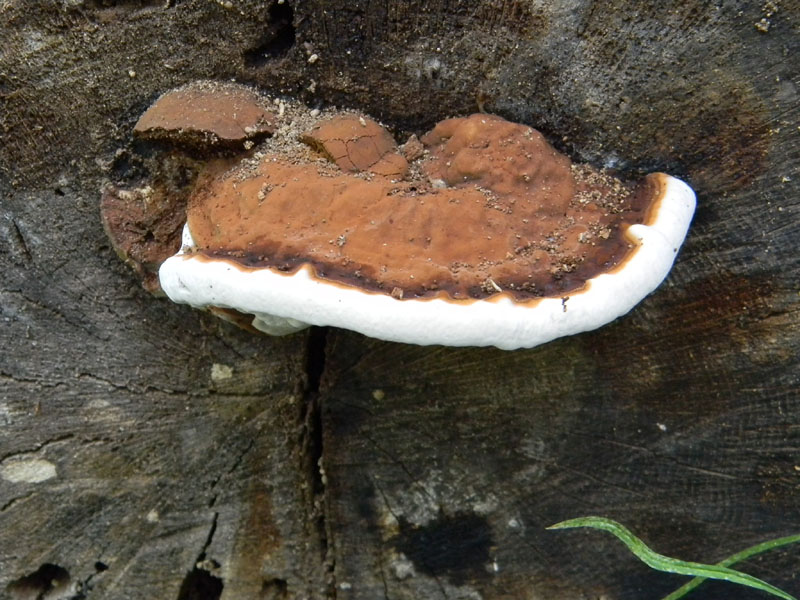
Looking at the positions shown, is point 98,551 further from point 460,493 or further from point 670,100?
point 670,100

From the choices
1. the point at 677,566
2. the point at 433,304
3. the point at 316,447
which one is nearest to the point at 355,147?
the point at 433,304

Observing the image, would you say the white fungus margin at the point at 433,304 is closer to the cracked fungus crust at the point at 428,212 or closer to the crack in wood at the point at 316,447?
the cracked fungus crust at the point at 428,212

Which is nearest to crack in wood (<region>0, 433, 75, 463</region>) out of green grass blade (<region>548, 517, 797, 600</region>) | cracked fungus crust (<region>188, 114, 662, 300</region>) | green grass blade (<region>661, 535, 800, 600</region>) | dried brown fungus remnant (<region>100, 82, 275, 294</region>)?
dried brown fungus remnant (<region>100, 82, 275, 294</region>)

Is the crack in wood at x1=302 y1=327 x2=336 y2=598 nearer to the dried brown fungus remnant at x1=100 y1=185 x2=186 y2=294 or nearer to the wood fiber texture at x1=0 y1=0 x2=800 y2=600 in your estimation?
the wood fiber texture at x1=0 y1=0 x2=800 y2=600

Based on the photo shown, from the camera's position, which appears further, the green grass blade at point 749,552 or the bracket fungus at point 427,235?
the green grass blade at point 749,552

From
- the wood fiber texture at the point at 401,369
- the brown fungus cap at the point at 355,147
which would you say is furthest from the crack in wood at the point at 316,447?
the brown fungus cap at the point at 355,147

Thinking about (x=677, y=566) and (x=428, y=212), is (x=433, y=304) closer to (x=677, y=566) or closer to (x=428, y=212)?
(x=428, y=212)
